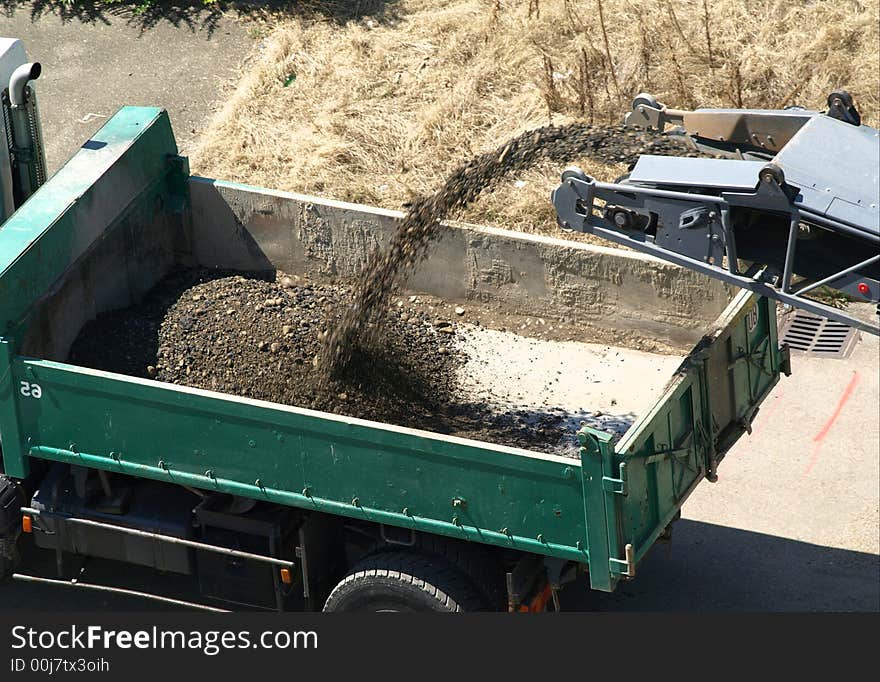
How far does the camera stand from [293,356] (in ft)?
24.2

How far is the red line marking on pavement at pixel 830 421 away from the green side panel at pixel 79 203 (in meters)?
4.29

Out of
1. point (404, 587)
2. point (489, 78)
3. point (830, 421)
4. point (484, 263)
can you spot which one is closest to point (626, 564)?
point (404, 587)

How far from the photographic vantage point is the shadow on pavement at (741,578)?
750 centimetres

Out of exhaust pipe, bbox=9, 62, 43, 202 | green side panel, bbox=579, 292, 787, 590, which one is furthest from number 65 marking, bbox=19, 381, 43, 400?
green side panel, bbox=579, 292, 787, 590

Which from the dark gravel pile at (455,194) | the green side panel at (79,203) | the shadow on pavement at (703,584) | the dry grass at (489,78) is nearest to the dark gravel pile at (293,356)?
the dark gravel pile at (455,194)

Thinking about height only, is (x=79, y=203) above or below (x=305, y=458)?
above

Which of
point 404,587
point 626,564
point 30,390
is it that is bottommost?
point 404,587

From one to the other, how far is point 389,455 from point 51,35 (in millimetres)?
8842

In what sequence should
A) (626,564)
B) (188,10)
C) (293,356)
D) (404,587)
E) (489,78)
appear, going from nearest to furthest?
(626,564) → (404,587) → (293,356) → (489,78) → (188,10)

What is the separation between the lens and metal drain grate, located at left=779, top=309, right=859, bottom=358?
9664 millimetres

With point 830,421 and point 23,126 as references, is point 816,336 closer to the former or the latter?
point 830,421

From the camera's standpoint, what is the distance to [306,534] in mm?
6574

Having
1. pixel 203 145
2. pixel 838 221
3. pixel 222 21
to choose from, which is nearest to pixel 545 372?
pixel 838 221

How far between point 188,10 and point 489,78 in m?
3.25
